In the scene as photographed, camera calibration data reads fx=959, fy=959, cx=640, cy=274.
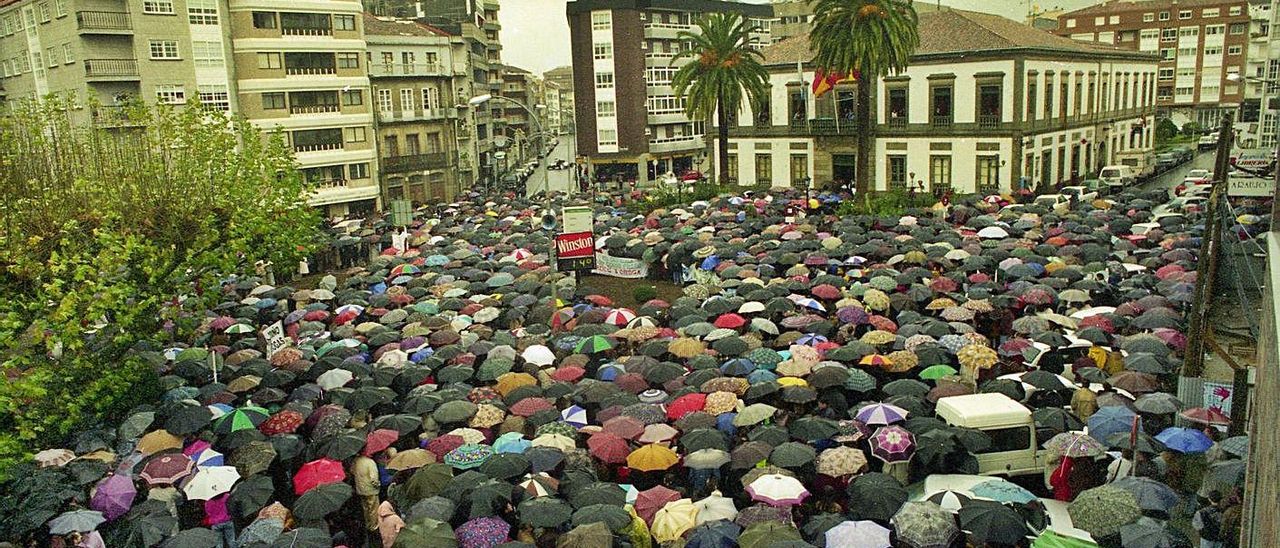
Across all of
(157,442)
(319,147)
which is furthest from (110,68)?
(157,442)

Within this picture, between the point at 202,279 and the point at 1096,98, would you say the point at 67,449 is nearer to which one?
the point at 202,279

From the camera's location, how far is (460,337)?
2334 centimetres

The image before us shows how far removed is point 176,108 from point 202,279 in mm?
35650

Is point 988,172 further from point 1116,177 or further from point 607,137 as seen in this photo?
point 607,137

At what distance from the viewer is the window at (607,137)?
80.6m

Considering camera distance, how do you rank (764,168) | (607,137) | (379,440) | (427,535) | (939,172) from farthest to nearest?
(607,137), (764,168), (939,172), (379,440), (427,535)

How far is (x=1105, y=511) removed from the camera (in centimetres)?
1217

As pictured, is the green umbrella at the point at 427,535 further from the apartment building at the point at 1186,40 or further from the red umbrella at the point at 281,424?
the apartment building at the point at 1186,40

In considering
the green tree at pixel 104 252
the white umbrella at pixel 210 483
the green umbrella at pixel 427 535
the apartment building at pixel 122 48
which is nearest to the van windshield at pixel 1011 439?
the green umbrella at pixel 427 535

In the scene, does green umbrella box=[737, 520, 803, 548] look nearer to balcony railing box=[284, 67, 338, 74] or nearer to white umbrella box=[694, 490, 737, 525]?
white umbrella box=[694, 490, 737, 525]

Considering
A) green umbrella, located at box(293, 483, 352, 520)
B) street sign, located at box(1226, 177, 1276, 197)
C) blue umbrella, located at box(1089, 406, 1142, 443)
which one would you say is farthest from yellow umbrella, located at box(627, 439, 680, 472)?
street sign, located at box(1226, 177, 1276, 197)

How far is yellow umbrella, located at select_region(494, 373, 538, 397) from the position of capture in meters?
19.3

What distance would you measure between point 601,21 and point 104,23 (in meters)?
39.1

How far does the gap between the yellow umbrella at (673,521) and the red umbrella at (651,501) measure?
0.32m
